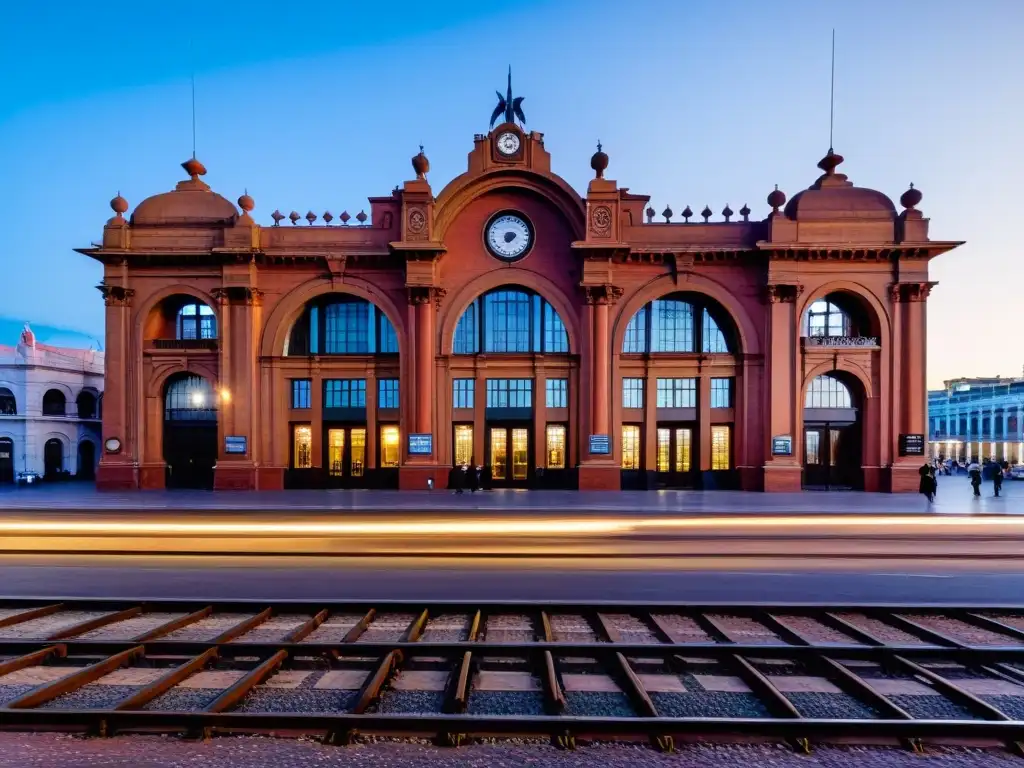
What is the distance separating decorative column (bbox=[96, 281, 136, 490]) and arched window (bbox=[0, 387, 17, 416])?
13.5m

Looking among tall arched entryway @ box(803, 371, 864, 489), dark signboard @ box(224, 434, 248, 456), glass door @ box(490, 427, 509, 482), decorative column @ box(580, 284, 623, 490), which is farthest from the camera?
glass door @ box(490, 427, 509, 482)

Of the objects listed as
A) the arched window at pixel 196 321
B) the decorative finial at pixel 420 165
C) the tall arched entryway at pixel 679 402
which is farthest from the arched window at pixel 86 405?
the tall arched entryway at pixel 679 402

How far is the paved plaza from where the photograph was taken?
66.2 feet

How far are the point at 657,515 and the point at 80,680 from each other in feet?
53.8

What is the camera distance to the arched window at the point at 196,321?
1137 inches

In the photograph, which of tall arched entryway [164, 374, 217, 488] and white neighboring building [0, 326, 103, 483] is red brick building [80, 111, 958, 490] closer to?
tall arched entryway [164, 374, 217, 488]

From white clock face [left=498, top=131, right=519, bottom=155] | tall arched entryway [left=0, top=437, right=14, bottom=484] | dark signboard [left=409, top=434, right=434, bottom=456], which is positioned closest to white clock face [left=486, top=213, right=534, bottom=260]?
white clock face [left=498, top=131, right=519, bottom=155]

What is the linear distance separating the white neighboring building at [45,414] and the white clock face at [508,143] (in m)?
33.4

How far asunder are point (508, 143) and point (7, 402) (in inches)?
1418

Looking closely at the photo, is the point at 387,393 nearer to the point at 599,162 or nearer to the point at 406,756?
the point at 599,162

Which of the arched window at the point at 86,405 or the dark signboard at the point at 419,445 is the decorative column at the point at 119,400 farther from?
the arched window at the point at 86,405

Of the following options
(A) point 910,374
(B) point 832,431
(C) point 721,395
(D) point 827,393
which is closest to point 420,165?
(C) point 721,395

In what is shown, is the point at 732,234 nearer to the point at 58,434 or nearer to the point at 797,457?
the point at 797,457

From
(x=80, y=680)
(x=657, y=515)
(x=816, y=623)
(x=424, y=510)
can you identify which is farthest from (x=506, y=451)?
(x=80, y=680)
